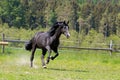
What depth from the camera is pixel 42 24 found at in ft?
426

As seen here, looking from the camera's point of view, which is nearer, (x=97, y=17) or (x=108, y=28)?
(x=108, y=28)

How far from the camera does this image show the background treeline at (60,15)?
123m

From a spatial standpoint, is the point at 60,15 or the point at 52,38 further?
the point at 60,15

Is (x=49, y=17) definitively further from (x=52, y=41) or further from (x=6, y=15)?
(x=52, y=41)

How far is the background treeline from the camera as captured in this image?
123 metres

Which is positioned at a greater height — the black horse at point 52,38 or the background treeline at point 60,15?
the black horse at point 52,38

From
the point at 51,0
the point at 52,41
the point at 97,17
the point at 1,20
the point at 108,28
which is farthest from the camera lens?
the point at 51,0

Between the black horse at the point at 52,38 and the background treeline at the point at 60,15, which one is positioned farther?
the background treeline at the point at 60,15

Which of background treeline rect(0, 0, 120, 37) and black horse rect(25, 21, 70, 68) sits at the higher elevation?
black horse rect(25, 21, 70, 68)

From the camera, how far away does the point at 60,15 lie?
140125 mm

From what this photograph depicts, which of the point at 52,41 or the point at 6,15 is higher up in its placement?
the point at 52,41

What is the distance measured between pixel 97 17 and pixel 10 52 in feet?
369

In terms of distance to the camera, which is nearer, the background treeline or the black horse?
the black horse

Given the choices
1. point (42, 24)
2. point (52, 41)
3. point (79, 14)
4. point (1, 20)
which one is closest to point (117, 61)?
point (52, 41)
